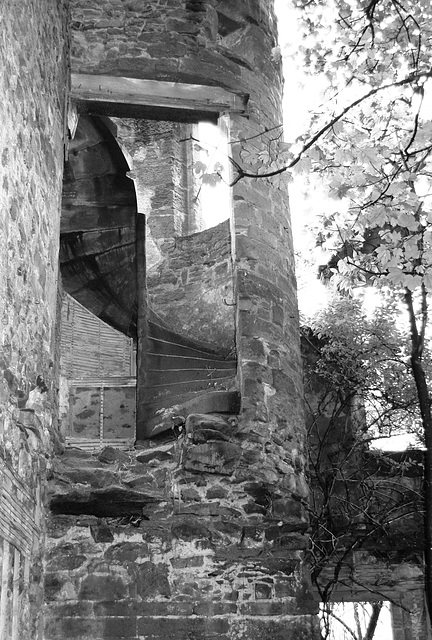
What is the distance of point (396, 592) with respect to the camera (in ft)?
26.9

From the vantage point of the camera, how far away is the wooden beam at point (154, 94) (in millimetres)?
7426

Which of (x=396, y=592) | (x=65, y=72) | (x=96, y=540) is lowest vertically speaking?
(x=396, y=592)

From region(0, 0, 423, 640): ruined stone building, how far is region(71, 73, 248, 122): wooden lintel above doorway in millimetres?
18

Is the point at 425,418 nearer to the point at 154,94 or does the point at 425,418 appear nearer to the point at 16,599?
the point at 154,94

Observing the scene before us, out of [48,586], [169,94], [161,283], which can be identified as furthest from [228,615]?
[161,283]

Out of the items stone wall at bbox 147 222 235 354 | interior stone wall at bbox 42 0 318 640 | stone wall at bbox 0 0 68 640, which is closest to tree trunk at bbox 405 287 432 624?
interior stone wall at bbox 42 0 318 640

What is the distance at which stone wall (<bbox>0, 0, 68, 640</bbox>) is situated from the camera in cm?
475

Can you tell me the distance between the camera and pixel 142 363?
744 cm

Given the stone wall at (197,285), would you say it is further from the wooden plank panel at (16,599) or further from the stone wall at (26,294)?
the wooden plank panel at (16,599)

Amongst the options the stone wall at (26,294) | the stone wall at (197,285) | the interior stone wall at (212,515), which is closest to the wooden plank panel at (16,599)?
the stone wall at (26,294)

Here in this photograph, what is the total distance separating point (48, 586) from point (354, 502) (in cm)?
370

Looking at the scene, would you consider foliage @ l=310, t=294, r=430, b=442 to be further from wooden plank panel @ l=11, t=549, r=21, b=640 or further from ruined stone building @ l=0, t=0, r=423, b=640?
wooden plank panel @ l=11, t=549, r=21, b=640

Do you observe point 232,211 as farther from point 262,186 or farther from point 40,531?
point 40,531

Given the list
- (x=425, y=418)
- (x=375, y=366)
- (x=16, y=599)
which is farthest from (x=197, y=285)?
(x=16, y=599)
